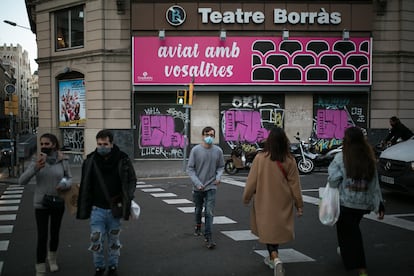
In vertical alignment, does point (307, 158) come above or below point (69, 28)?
below

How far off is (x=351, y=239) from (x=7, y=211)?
7.64m

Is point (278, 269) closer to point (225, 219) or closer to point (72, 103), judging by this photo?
point (225, 219)

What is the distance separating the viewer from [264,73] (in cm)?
2095

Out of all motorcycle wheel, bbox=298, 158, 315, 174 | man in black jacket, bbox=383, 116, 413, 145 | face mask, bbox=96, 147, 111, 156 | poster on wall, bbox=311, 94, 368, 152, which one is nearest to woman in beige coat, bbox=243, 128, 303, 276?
face mask, bbox=96, 147, 111, 156

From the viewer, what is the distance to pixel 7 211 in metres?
10.3

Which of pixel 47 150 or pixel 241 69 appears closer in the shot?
pixel 47 150

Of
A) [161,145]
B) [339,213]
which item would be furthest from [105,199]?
[161,145]

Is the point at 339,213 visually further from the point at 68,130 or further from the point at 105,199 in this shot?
the point at 68,130

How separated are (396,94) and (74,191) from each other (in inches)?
729

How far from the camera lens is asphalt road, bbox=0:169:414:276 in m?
5.85

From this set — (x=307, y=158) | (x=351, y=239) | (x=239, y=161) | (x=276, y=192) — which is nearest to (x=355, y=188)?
(x=351, y=239)

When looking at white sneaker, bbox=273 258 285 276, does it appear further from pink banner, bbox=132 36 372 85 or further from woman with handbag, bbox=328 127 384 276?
pink banner, bbox=132 36 372 85

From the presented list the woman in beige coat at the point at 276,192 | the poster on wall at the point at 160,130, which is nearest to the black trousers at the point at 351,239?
the woman in beige coat at the point at 276,192

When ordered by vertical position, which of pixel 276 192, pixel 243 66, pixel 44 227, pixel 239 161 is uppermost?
pixel 243 66
